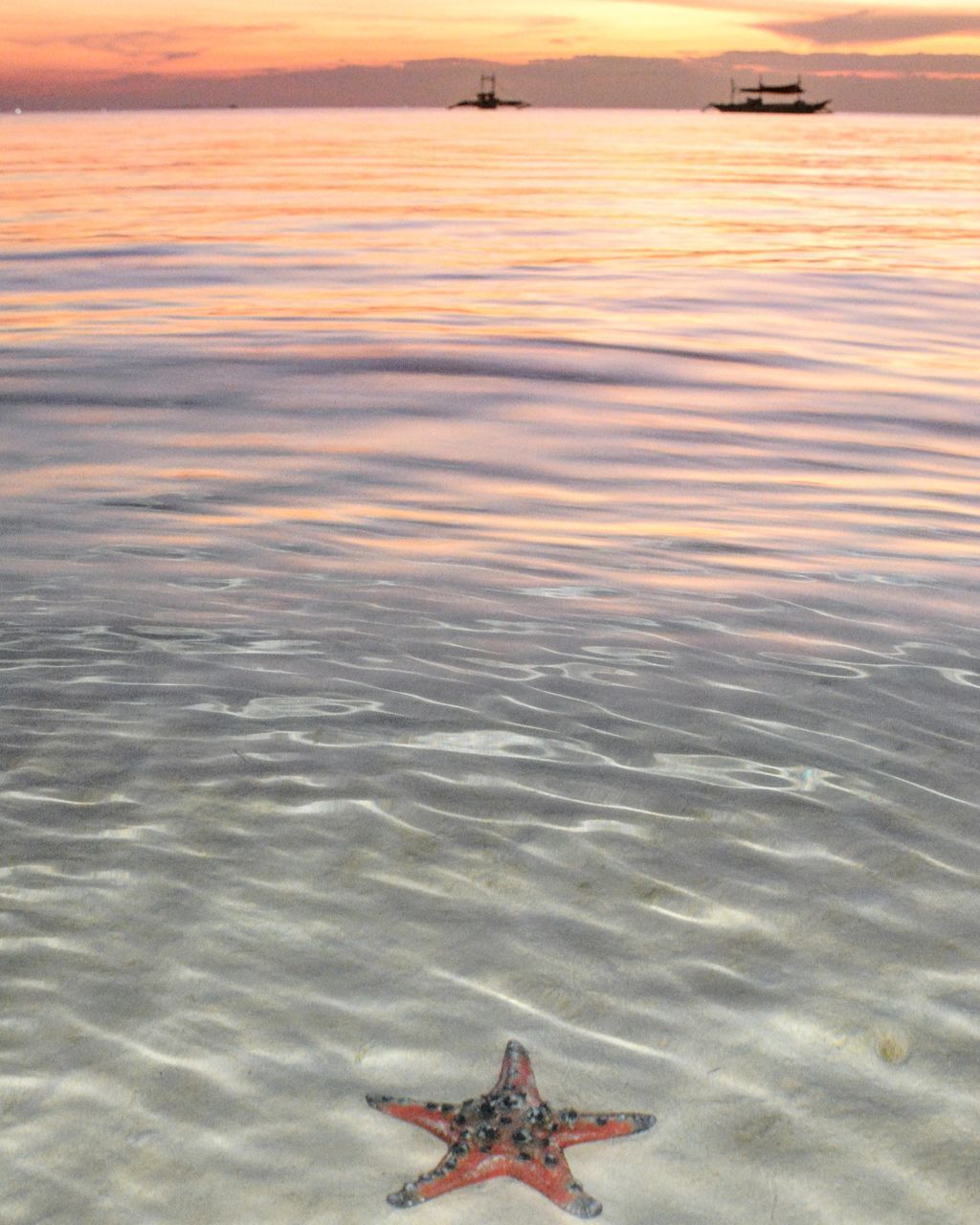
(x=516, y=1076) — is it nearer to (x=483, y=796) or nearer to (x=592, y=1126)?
(x=592, y=1126)

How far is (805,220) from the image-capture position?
3062cm

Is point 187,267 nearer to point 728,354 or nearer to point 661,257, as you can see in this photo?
point 661,257

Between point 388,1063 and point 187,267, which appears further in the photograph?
point 187,267

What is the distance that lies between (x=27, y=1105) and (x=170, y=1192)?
1.36ft

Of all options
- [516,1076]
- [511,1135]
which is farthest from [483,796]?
[511,1135]

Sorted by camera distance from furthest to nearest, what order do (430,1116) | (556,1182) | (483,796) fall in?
(483,796)
(430,1116)
(556,1182)

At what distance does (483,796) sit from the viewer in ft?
13.3

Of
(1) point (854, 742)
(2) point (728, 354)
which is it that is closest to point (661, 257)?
(2) point (728, 354)

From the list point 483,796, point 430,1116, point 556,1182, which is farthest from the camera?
point 483,796

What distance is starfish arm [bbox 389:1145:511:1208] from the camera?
241 centimetres

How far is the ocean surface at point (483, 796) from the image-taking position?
2727 mm

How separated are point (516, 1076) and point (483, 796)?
1486 mm

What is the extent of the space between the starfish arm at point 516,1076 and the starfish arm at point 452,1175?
15cm

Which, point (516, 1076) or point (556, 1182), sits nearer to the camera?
point (556, 1182)
